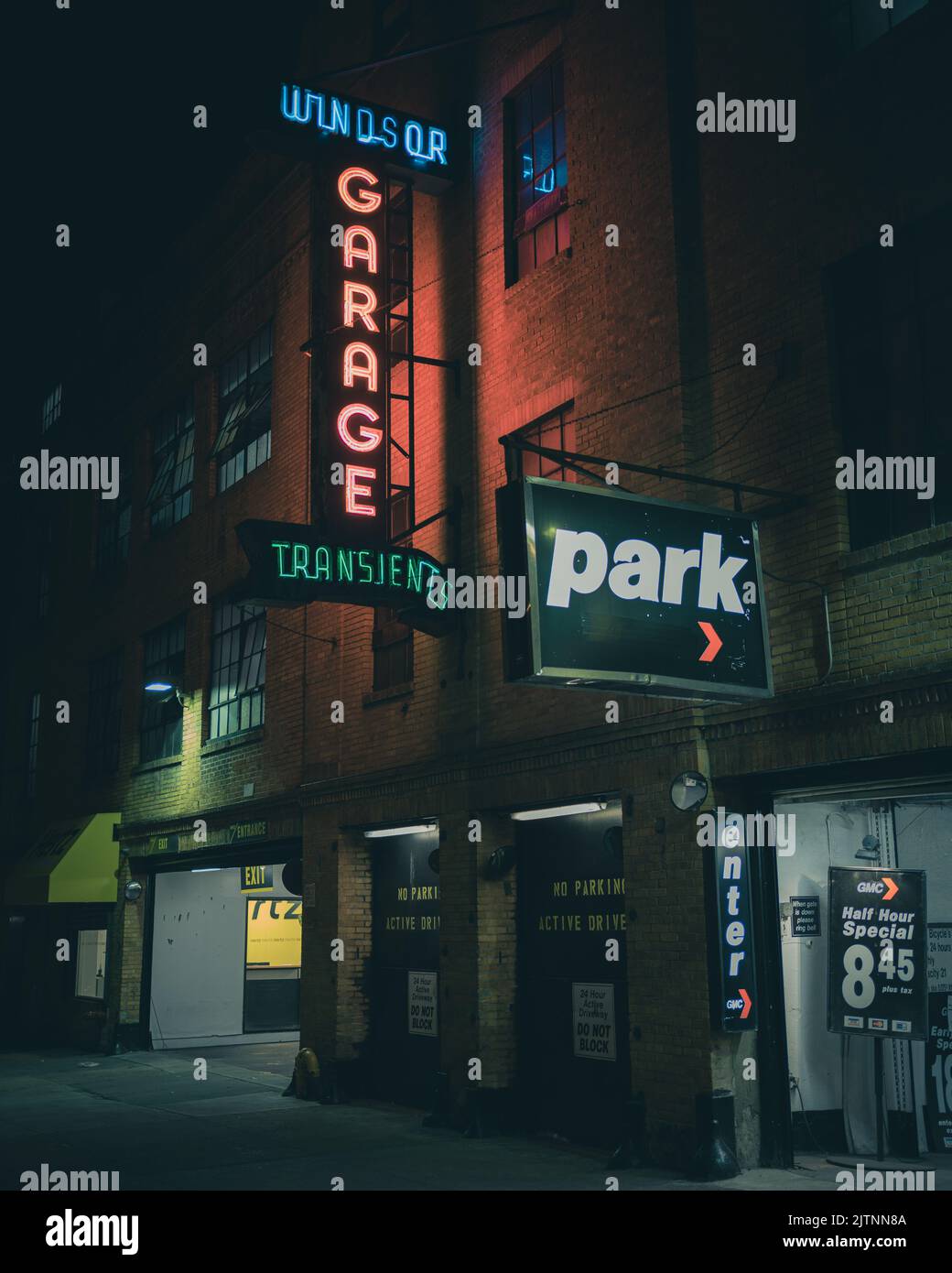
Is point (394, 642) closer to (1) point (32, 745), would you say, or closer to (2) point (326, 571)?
(2) point (326, 571)

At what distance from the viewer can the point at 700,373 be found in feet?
34.2

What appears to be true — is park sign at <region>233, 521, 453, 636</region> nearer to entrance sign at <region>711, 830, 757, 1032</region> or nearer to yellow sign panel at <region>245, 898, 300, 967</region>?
entrance sign at <region>711, 830, 757, 1032</region>

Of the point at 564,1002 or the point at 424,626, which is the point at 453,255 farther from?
the point at 564,1002

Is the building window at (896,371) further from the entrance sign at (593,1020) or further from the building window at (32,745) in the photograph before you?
the building window at (32,745)

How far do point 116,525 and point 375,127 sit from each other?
12.3 m

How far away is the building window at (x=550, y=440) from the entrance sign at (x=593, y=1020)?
15.9 feet

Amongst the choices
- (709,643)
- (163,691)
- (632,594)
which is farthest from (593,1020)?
(163,691)

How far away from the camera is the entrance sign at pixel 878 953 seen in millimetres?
9438

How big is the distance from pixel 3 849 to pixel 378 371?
18311 mm

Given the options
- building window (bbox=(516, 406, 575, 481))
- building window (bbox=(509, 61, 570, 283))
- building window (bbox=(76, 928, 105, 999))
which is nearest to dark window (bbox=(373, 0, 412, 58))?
building window (bbox=(509, 61, 570, 283))

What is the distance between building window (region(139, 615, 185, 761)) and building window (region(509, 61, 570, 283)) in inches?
391

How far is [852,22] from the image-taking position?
9.64 meters

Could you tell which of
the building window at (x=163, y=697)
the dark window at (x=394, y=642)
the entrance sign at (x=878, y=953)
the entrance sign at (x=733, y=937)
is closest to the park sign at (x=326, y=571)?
the dark window at (x=394, y=642)

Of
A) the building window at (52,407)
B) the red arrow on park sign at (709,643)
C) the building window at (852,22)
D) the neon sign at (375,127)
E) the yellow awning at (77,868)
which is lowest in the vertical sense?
the yellow awning at (77,868)
